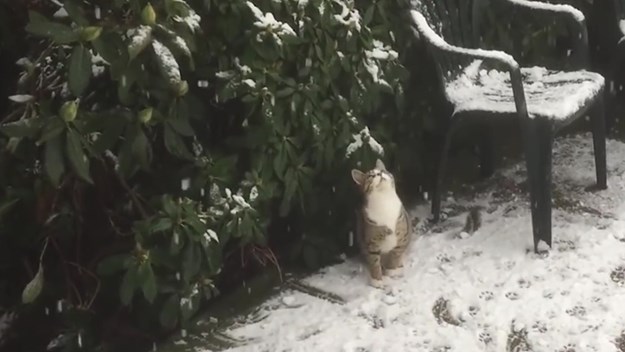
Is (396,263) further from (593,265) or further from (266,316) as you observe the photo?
(593,265)

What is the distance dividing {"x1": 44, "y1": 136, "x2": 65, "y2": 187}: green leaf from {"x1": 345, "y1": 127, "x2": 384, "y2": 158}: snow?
3.91 ft

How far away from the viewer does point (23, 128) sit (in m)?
2.19

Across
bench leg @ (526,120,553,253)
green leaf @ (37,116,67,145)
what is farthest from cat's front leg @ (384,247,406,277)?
green leaf @ (37,116,67,145)

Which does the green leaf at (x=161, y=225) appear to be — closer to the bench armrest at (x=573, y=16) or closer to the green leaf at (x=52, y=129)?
the green leaf at (x=52, y=129)

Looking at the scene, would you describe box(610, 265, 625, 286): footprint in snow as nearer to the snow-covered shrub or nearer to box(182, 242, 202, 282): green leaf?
the snow-covered shrub

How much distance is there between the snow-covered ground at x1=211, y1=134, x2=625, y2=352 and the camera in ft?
8.85

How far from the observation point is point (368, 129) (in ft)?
10.5

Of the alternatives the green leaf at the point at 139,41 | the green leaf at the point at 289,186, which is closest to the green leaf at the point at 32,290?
the green leaf at the point at 139,41

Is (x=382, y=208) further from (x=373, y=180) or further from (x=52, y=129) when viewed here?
(x=52, y=129)

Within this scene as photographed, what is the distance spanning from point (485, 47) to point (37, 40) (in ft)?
6.94

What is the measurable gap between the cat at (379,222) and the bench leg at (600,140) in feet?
3.38

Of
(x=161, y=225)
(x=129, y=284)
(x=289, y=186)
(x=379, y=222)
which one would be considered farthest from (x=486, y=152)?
(x=129, y=284)

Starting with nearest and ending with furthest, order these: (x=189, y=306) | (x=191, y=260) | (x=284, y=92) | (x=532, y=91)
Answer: (x=191, y=260) → (x=189, y=306) → (x=284, y=92) → (x=532, y=91)

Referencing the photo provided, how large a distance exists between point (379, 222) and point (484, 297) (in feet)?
1.53
